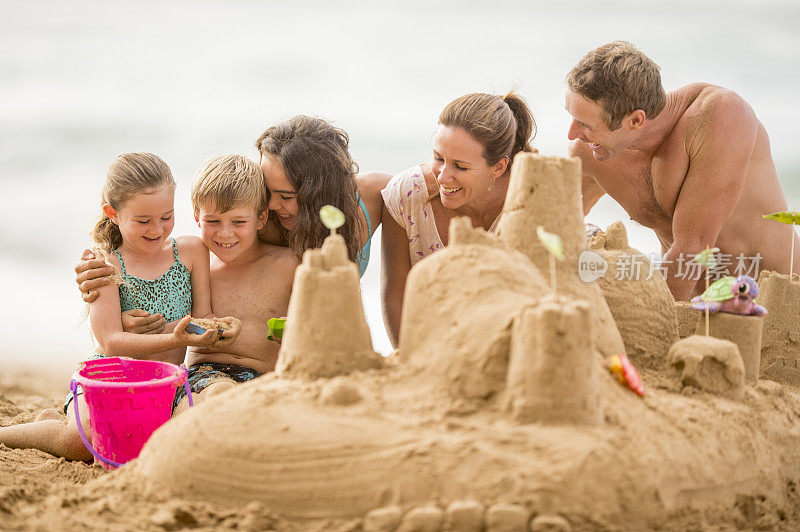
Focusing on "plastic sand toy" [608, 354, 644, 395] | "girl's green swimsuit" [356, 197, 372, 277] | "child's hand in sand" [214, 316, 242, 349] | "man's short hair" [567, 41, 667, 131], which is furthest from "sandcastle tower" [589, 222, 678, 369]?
"child's hand in sand" [214, 316, 242, 349]

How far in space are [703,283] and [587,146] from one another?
1144 millimetres

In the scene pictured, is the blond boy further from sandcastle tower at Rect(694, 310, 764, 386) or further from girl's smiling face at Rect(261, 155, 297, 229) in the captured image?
sandcastle tower at Rect(694, 310, 764, 386)

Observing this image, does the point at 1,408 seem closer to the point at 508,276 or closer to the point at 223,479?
the point at 223,479

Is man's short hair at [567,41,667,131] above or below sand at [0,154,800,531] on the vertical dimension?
above

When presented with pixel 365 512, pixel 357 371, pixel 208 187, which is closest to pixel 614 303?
pixel 357 371

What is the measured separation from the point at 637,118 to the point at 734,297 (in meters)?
1.56

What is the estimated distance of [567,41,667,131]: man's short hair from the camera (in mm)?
4316

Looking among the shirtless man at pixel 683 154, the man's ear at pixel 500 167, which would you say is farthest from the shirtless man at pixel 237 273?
the shirtless man at pixel 683 154

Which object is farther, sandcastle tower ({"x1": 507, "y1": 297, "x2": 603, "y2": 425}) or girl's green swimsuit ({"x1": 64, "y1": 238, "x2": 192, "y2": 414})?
girl's green swimsuit ({"x1": 64, "y1": 238, "x2": 192, "y2": 414})

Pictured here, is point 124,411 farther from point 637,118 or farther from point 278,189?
point 637,118

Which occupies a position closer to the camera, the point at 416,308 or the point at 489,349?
the point at 489,349

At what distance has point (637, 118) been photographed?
4.45 m

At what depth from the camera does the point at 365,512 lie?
223cm

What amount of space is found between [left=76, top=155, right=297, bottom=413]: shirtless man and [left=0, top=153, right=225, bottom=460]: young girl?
11 cm
